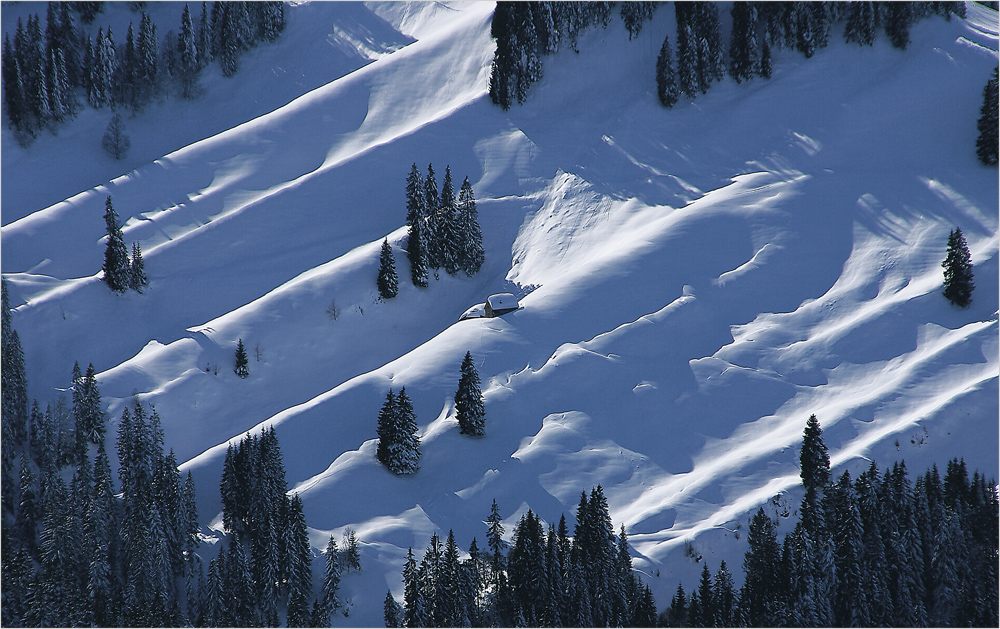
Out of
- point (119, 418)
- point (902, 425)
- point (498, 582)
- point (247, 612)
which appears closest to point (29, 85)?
point (119, 418)

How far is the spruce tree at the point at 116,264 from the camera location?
302 ft

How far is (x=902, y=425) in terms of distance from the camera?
7325 cm

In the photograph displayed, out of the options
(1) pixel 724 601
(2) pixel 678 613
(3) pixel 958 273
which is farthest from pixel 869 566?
(3) pixel 958 273

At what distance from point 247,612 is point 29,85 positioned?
239 feet

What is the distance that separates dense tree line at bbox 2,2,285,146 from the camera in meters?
115

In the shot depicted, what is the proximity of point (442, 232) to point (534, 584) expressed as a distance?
37.3m

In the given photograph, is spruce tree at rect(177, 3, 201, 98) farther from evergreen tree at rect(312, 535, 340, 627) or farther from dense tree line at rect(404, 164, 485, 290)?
evergreen tree at rect(312, 535, 340, 627)

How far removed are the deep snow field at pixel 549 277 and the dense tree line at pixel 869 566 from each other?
3.05 m

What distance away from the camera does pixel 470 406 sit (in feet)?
Result: 254

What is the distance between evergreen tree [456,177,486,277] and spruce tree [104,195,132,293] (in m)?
28.4

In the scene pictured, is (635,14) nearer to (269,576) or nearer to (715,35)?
(715,35)

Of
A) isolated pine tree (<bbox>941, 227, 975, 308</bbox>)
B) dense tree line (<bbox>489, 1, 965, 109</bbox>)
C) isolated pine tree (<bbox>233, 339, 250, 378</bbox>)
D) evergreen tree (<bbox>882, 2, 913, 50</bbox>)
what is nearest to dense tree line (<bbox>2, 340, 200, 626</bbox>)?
isolated pine tree (<bbox>233, 339, 250, 378</bbox>)

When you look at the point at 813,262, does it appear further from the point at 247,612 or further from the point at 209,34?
the point at 209,34

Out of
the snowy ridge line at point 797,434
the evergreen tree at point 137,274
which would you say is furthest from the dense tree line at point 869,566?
the evergreen tree at point 137,274
